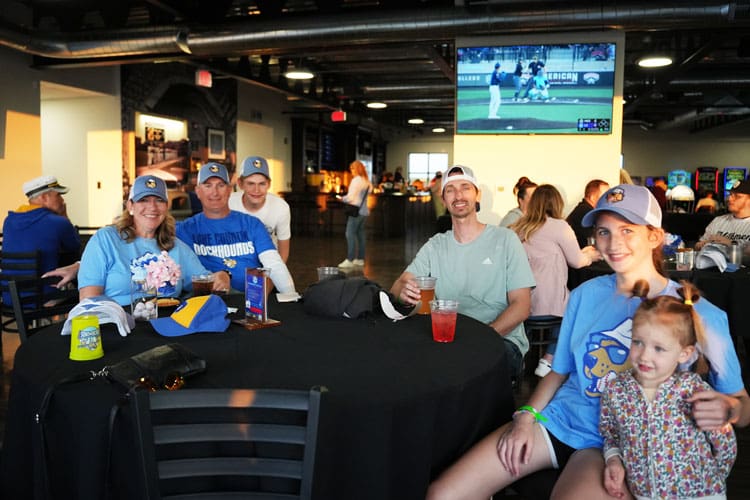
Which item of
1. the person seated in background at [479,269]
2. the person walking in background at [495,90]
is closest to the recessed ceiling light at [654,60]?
the person walking in background at [495,90]

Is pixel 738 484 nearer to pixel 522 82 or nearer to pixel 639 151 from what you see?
pixel 522 82

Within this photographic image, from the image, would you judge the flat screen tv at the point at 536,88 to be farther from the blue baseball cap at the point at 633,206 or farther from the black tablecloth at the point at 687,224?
the blue baseball cap at the point at 633,206

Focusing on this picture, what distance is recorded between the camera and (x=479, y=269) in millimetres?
2623

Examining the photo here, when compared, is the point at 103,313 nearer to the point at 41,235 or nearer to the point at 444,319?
the point at 444,319

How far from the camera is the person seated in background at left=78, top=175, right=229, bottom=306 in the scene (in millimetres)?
2486

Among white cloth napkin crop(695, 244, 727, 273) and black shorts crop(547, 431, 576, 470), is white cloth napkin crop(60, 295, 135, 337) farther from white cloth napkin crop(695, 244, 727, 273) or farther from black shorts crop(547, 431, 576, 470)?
white cloth napkin crop(695, 244, 727, 273)

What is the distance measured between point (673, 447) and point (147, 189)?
2.18 m

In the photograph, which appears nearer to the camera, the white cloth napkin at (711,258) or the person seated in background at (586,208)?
the white cloth napkin at (711,258)

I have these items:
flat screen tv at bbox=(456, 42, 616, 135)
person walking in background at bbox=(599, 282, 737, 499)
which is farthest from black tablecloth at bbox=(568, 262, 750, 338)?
flat screen tv at bbox=(456, 42, 616, 135)

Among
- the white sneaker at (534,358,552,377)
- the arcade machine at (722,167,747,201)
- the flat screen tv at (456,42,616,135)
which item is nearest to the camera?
the white sneaker at (534,358,552,377)

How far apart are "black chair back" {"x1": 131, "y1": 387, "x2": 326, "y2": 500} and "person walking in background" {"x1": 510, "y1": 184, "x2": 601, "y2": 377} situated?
2710 mm

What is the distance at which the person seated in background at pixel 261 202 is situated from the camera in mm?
3729

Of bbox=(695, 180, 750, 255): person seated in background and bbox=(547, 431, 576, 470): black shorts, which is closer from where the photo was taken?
bbox=(547, 431, 576, 470): black shorts

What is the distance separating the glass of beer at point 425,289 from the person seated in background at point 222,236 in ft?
3.61
